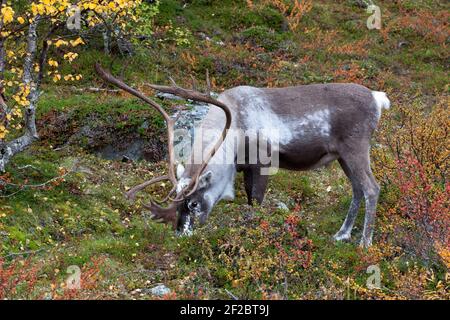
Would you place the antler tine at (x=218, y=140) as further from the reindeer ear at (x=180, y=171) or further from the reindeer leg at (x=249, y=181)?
the reindeer leg at (x=249, y=181)

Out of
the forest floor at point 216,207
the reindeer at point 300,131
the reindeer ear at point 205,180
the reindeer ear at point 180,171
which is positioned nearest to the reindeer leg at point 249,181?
the reindeer at point 300,131

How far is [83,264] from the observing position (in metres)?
8.38

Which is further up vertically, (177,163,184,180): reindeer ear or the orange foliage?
(177,163,184,180): reindeer ear

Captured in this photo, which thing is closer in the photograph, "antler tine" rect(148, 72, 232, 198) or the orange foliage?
"antler tine" rect(148, 72, 232, 198)

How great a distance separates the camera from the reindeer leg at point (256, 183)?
962cm

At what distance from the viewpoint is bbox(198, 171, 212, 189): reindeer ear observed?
9016 millimetres

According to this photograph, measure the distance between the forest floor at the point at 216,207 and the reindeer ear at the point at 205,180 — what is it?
62cm

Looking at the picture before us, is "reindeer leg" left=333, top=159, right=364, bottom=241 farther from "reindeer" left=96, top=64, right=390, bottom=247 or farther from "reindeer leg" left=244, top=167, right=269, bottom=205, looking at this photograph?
"reindeer leg" left=244, top=167, right=269, bottom=205

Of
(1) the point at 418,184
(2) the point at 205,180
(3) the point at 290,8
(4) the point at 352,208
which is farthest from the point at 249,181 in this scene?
(3) the point at 290,8

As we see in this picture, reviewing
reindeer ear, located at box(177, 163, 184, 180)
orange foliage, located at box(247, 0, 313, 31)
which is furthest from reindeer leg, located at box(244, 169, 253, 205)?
orange foliage, located at box(247, 0, 313, 31)

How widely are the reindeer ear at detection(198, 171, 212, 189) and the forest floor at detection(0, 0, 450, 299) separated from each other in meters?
0.62
